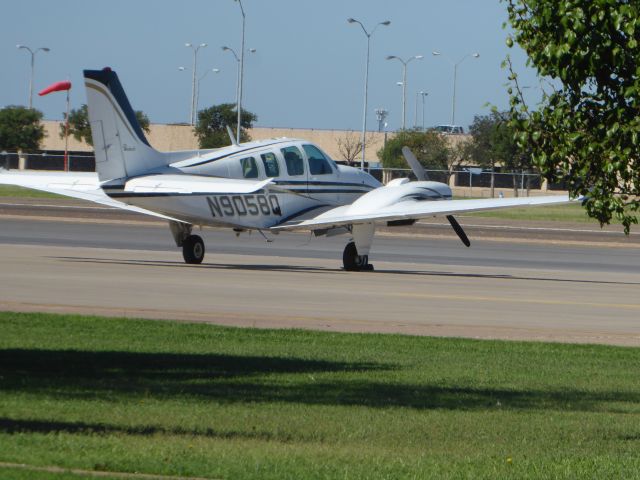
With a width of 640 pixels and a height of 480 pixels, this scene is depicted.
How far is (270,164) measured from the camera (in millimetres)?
31031

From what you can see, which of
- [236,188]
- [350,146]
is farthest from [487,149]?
[236,188]

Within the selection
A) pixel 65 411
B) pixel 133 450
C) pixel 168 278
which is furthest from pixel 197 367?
pixel 168 278

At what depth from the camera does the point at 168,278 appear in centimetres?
2680

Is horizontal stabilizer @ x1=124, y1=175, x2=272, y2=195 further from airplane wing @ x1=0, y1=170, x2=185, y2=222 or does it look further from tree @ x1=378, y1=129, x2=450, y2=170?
tree @ x1=378, y1=129, x2=450, y2=170

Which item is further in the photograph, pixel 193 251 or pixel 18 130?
pixel 18 130

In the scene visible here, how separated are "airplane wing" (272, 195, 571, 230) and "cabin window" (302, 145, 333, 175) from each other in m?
1.08

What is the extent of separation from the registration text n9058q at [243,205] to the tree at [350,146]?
7425cm

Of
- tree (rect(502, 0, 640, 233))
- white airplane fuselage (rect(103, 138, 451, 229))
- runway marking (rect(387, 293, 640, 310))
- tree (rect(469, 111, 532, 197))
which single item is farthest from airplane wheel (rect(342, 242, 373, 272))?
tree (rect(469, 111, 532, 197))

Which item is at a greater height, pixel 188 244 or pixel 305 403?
pixel 188 244

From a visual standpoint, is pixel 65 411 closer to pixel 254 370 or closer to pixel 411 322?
pixel 254 370

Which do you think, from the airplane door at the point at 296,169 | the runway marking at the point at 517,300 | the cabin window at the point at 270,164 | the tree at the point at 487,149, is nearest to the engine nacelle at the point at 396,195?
the airplane door at the point at 296,169

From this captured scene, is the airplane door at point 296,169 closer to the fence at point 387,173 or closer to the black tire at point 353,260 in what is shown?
the black tire at point 353,260

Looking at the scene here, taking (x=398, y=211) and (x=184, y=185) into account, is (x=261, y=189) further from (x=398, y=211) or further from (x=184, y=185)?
(x=398, y=211)

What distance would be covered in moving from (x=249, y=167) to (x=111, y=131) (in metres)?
3.53
